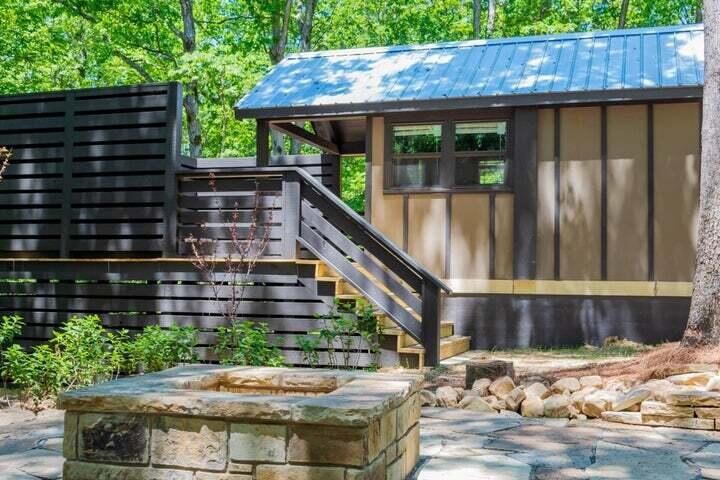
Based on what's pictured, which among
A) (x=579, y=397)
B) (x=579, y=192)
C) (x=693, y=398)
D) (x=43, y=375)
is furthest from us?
(x=579, y=192)

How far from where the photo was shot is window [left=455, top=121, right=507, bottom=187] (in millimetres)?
10148

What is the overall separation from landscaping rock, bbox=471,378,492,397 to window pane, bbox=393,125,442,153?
467 centimetres

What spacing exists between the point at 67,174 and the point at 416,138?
440cm

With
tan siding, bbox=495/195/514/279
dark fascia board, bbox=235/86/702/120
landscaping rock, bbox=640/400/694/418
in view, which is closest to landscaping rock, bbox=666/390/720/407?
landscaping rock, bbox=640/400/694/418

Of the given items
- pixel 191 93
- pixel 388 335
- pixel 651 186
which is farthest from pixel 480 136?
pixel 191 93

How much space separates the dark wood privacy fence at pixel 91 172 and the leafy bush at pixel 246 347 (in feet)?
4.76

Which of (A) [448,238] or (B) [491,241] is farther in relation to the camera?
(A) [448,238]

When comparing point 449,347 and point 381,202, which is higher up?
point 381,202

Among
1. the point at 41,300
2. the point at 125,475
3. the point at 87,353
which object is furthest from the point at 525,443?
the point at 41,300

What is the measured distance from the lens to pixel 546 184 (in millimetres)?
9969

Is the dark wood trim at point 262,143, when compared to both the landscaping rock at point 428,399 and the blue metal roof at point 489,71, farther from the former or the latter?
the landscaping rock at point 428,399

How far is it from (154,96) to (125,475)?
6.39m

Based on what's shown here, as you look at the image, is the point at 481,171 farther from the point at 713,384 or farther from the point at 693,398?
the point at 693,398

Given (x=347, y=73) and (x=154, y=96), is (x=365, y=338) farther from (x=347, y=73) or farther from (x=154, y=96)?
(x=347, y=73)
